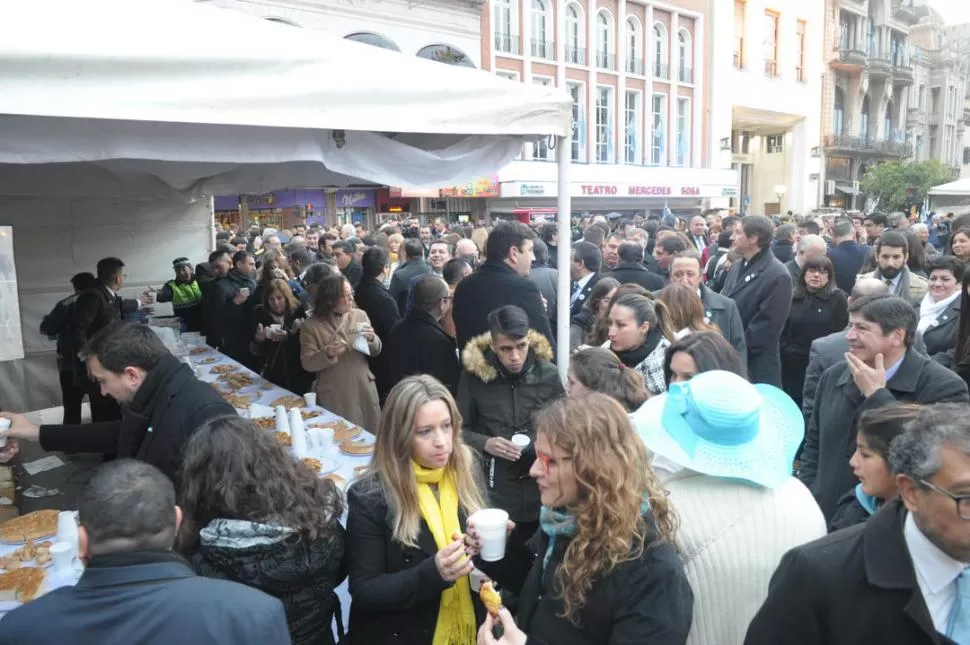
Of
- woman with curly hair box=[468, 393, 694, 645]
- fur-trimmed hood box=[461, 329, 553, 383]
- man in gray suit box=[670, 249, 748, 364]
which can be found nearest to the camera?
woman with curly hair box=[468, 393, 694, 645]

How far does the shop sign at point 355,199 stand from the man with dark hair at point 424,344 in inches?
743

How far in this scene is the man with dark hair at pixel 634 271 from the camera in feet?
17.8

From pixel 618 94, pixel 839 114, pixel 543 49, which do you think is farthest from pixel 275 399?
pixel 839 114

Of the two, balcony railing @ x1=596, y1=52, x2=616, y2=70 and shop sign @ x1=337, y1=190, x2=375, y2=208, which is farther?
balcony railing @ x1=596, y1=52, x2=616, y2=70

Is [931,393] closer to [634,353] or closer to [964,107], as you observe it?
[634,353]

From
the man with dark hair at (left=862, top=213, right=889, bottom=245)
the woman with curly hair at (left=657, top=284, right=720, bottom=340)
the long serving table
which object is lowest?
the long serving table

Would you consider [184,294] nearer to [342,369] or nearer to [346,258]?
[346,258]

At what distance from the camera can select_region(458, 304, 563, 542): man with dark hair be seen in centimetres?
310

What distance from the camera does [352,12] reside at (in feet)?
61.8

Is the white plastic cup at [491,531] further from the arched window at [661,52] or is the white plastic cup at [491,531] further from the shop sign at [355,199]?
the arched window at [661,52]

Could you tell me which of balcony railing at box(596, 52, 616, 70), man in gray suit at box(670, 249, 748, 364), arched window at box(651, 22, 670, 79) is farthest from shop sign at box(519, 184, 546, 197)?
man in gray suit at box(670, 249, 748, 364)

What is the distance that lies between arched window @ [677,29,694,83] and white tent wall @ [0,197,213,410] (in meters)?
28.1

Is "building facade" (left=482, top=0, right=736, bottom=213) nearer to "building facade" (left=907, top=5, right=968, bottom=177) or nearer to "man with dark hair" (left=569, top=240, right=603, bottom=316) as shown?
"man with dark hair" (left=569, top=240, right=603, bottom=316)

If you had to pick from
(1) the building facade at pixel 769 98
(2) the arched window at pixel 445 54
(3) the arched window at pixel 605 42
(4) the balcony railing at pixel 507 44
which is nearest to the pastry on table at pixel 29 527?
(2) the arched window at pixel 445 54
